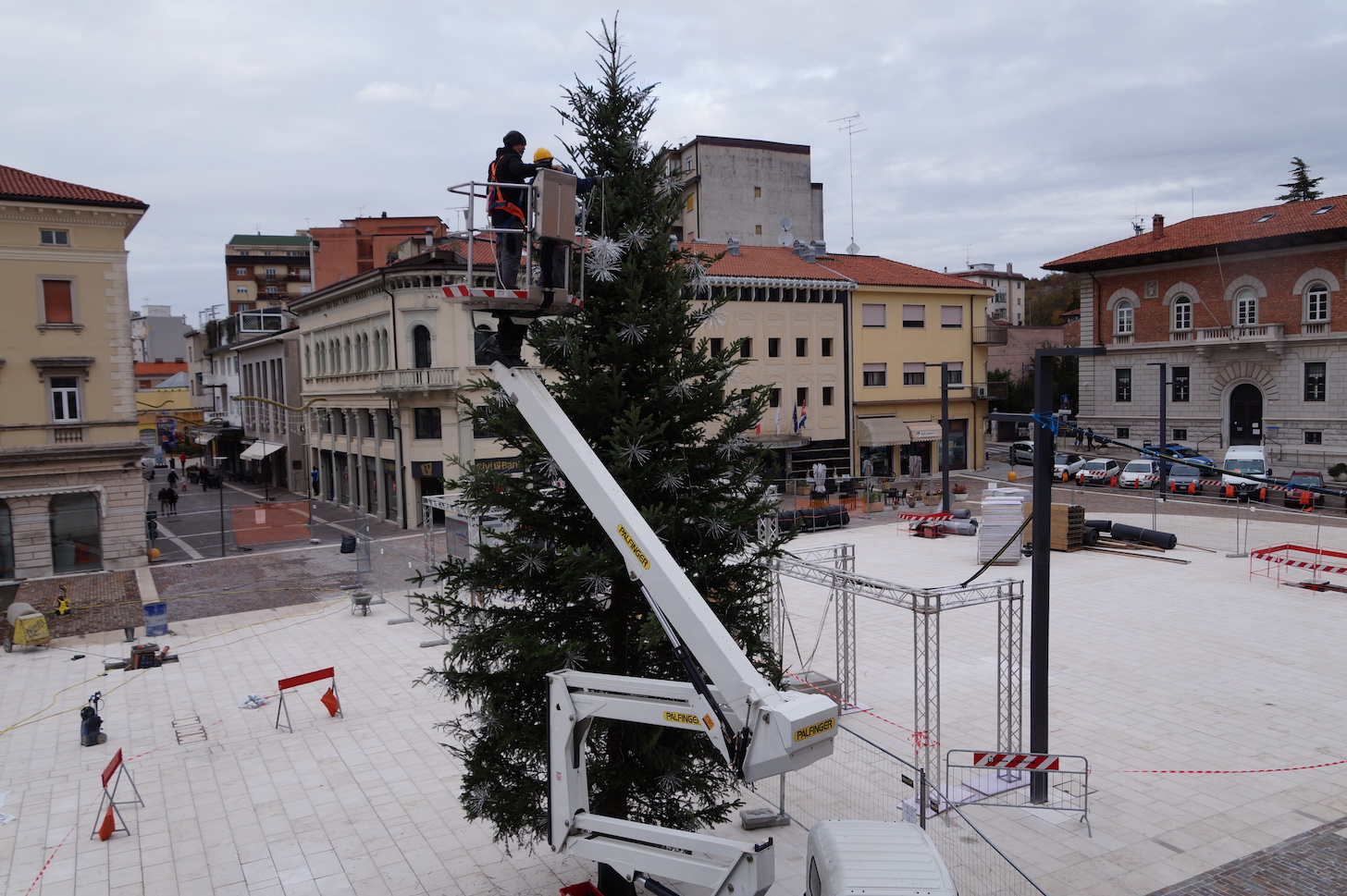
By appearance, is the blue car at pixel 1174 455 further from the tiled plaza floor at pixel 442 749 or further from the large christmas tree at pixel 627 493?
the large christmas tree at pixel 627 493

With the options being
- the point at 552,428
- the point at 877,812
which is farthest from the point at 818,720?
the point at 877,812

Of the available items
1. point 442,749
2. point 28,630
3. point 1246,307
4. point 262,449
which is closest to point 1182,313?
point 1246,307

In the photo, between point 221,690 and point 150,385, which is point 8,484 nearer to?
point 221,690

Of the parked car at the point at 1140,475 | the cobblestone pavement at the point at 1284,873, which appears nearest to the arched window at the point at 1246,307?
the parked car at the point at 1140,475

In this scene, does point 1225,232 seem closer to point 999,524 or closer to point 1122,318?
point 1122,318

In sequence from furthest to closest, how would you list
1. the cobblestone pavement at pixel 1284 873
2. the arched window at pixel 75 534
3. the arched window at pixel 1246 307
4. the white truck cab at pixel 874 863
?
the arched window at pixel 1246 307, the arched window at pixel 75 534, the cobblestone pavement at pixel 1284 873, the white truck cab at pixel 874 863

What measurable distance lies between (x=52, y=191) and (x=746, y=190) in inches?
1468

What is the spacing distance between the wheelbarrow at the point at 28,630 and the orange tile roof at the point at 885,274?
4001 centimetres

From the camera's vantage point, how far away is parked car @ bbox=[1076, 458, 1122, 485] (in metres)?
44.2

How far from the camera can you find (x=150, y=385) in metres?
92.6

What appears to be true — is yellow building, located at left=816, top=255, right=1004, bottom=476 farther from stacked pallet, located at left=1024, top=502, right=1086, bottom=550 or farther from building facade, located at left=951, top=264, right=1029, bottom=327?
building facade, located at left=951, top=264, right=1029, bottom=327

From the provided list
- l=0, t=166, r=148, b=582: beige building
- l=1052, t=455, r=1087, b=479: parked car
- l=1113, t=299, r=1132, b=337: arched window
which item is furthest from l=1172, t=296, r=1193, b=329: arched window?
l=0, t=166, r=148, b=582: beige building

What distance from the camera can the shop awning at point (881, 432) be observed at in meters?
48.2

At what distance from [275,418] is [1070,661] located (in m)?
51.9
